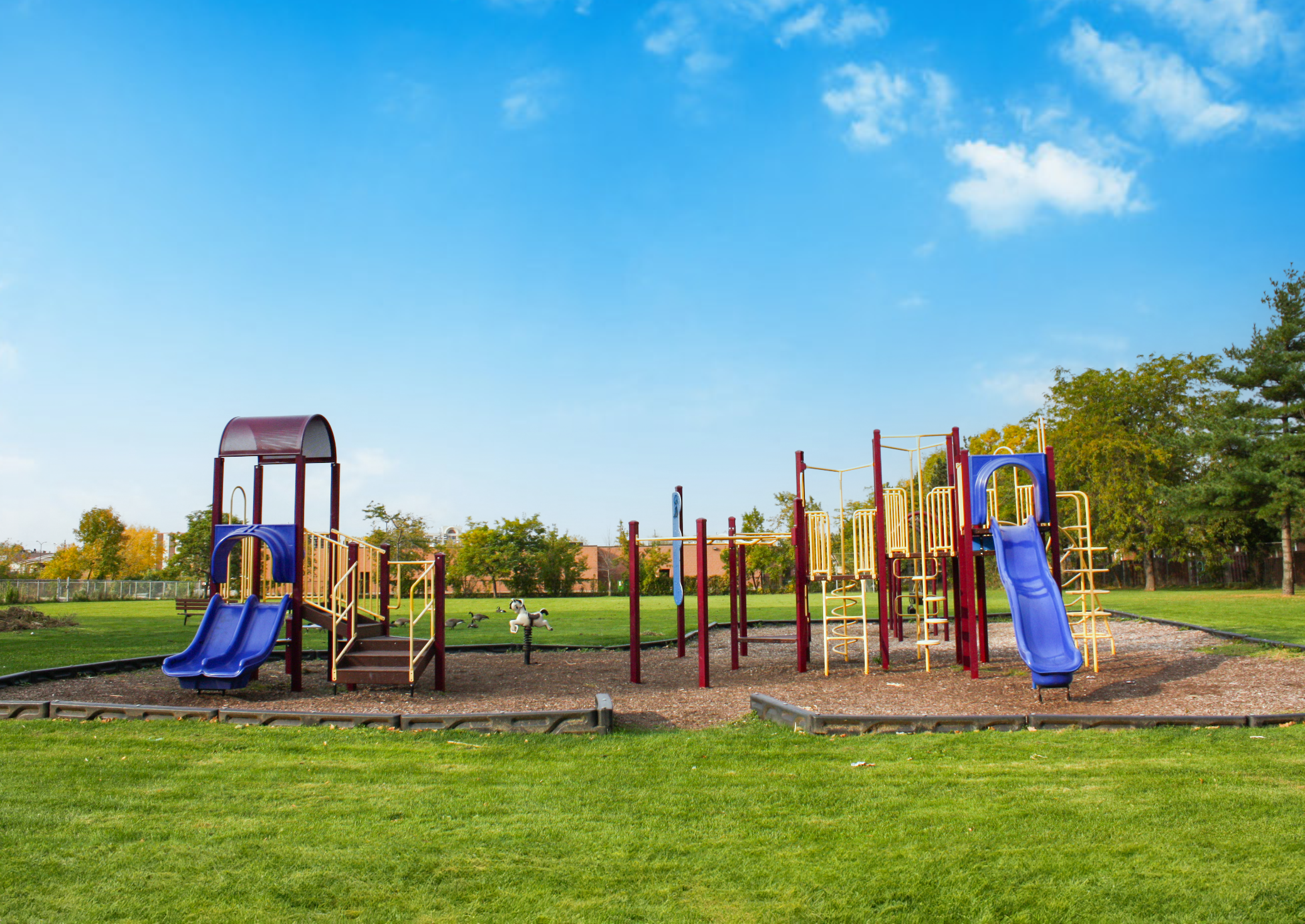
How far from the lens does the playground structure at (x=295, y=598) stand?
1041 cm

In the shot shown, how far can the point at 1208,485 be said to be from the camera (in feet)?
109

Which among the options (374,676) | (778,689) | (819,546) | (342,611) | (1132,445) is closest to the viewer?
(778,689)

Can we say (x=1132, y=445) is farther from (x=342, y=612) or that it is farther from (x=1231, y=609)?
(x=342, y=612)

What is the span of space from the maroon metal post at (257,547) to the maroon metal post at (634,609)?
4.80m

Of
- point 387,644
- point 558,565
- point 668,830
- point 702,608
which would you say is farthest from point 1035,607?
point 558,565

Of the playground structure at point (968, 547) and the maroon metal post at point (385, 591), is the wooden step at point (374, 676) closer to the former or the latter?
the maroon metal post at point (385, 591)

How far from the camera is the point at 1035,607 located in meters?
10.0

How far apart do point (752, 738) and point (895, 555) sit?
20.5 ft

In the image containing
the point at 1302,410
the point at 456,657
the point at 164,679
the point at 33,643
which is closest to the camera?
the point at 164,679

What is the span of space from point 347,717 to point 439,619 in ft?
8.48

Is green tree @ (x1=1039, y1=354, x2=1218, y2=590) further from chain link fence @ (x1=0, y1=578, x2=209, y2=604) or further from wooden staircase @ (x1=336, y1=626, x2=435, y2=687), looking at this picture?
chain link fence @ (x1=0, y1=578, x2=209, y2=604)

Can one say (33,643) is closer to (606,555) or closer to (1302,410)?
(1302,410)

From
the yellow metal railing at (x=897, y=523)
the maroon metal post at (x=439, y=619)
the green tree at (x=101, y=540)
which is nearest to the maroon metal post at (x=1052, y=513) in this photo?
the yellow metal railing at (x=897, y=523)

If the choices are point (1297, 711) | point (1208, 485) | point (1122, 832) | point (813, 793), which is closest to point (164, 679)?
point (813, 793)
